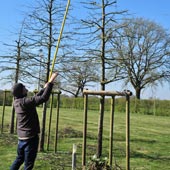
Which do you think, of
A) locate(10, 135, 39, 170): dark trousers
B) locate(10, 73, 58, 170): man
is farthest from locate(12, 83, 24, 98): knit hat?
locate(10, 135, 39, 170): dark trousers

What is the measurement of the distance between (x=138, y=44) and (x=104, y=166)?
137 ft

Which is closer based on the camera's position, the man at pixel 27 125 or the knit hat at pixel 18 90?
the man at pixel 27 125

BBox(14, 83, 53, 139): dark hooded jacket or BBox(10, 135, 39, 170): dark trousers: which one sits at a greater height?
BBox(14, 83, 53, 139): dark hooded jacket

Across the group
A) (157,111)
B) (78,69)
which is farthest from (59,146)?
(157,111)

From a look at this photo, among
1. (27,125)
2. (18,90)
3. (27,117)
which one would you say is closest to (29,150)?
(27,125)

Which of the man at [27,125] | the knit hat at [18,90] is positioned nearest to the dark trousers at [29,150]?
the man at [27,125]

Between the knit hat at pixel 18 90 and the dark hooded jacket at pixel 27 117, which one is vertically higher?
the knit hat at pixel 18 90

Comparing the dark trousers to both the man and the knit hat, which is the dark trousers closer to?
the man

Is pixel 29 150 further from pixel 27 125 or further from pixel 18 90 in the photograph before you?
pixel 18 90

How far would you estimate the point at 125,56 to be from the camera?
9.94m

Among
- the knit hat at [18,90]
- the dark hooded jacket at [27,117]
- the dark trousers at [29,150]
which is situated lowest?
the dark trousers at [29,150]

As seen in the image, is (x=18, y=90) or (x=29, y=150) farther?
(x=18, y=90)

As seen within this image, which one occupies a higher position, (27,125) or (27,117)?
(27,117)

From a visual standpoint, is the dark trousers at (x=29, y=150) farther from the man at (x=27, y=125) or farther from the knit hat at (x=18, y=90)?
→ the knit hat at (x=18, y=90)
